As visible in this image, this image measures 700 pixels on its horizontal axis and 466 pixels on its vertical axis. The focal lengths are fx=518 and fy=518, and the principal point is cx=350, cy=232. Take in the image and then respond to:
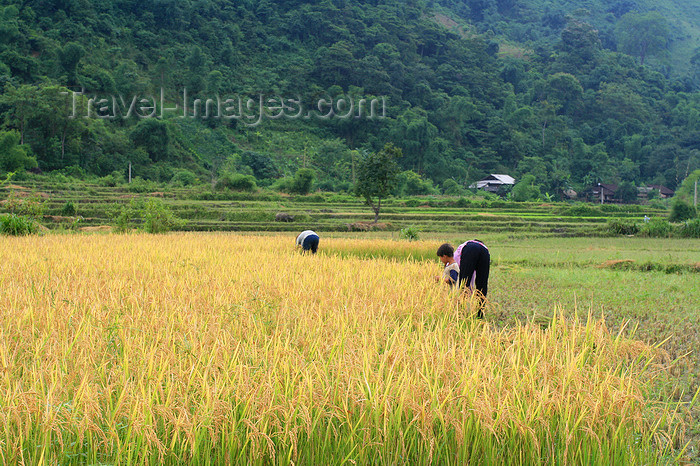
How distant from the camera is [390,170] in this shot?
24375 mm

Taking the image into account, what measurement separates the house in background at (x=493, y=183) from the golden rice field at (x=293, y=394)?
1866 inches

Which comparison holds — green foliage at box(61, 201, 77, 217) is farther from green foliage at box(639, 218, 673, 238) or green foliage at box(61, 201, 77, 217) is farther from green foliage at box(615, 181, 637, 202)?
green foliage at box(615, 181, 637, 202)

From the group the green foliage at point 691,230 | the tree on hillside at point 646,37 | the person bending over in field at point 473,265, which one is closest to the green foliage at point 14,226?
the person bending over in field at point 473,265

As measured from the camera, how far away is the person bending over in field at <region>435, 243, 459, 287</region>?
191 inches

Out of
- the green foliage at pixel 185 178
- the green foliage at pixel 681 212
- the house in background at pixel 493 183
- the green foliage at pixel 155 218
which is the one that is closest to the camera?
the green foliage at pixel 155 218

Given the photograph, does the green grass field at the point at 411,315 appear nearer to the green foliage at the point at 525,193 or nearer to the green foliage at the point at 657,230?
the green foliage at the point at 657,230

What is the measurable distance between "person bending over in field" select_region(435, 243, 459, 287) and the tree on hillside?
10914 cm

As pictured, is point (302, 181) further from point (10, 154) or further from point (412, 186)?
point (10, 154)

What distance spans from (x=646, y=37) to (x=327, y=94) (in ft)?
235

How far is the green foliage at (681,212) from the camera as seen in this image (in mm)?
25375

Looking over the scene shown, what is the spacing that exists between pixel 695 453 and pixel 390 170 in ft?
72.3

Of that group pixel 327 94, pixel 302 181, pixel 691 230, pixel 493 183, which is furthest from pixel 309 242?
pixel 327 94

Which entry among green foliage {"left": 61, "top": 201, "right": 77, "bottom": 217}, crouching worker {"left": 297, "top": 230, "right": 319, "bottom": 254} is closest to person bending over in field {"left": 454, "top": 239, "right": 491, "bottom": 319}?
crouching worker {"left": 297, "top": 230, "right": 319, "bottom": 254}

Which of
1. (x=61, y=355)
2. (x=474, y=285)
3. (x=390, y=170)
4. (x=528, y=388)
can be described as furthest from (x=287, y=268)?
(x=390, y=170)
